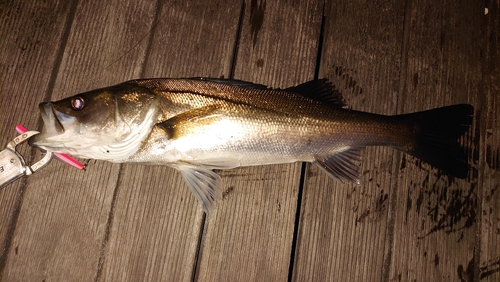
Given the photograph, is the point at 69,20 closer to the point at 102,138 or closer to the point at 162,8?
the point at 162,8

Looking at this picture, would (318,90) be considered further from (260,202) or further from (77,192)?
(77,192)

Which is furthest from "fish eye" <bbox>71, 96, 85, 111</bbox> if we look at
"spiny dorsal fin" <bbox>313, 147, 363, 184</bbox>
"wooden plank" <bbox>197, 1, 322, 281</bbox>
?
"spiny dorsal fin" <bbox>313, 147, 363, 184</bbox>

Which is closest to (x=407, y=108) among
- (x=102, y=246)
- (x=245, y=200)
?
(x=245, y=200)

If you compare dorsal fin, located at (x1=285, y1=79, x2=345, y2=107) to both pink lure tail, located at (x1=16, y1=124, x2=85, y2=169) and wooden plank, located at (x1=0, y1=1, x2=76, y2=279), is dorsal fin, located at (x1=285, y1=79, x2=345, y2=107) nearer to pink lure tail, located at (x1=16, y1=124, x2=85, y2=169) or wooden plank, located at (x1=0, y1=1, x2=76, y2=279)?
pink lure tail, located at (x1=16, y1=124, x2=85, y2=169)

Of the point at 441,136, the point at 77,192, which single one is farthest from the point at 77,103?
the point at 441,136


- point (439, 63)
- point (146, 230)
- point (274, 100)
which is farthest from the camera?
point (439, 63)

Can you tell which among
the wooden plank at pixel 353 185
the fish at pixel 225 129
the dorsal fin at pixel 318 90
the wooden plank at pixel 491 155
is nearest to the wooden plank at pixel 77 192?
the fish at pixel 225 129
